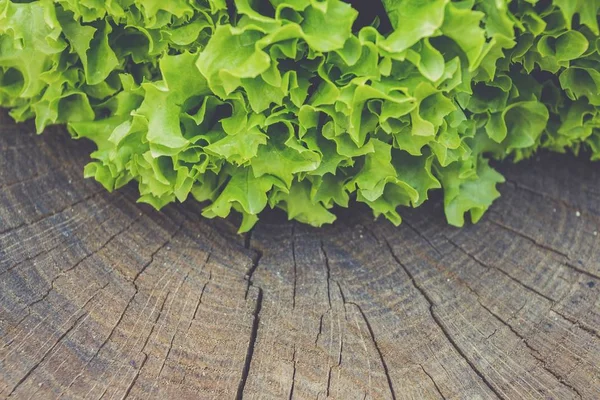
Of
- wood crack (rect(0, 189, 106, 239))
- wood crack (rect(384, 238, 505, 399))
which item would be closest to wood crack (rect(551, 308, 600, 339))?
wood crack (rect(384, 238, 505, 399))

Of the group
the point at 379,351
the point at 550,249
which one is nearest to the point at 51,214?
the point at 379,351

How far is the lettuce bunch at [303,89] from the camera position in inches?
68.5

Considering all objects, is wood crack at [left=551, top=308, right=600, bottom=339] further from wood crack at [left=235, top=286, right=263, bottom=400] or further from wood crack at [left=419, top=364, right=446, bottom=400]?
wood crack at [left=235, top=286, right=263, bottom=400]

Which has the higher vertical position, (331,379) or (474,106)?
(474,106)

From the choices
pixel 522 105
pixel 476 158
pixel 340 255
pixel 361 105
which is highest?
pixel 361 105

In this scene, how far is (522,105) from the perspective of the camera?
212 cm

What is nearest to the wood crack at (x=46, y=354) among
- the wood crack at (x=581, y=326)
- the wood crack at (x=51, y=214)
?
the wood crack at (x=51, y=214)

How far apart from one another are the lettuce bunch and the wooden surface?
0.14 m

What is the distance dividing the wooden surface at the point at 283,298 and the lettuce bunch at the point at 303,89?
0.14m

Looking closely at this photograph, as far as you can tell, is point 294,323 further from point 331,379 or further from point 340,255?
point 340,255

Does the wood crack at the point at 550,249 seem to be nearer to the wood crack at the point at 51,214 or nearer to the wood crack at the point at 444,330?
the wood crack at the point at 444,330

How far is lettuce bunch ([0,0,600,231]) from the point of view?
1739mm

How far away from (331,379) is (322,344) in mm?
125

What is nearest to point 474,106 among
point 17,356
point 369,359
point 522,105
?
point 522,105
